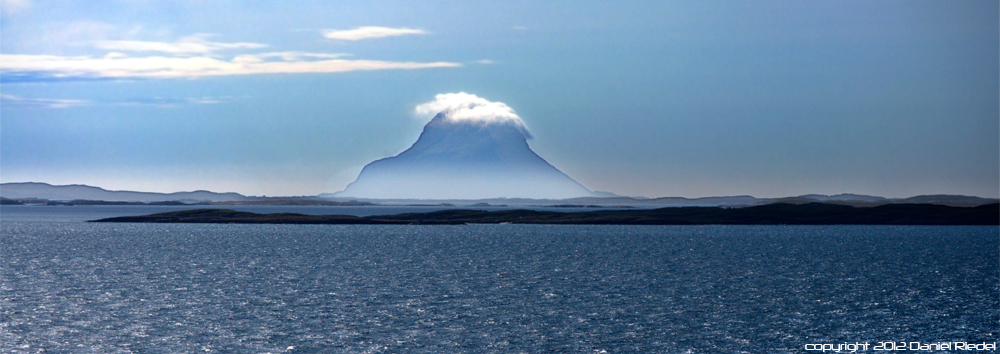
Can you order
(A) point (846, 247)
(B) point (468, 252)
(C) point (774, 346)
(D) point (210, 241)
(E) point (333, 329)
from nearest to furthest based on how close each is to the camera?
(C) point (774, 346) < (E) point (333, 329) < (B) point (468, 252) < (A) point (846, 247) < (D) point (210, 241)

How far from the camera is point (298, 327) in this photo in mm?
47344

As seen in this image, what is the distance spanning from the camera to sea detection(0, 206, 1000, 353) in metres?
43.5

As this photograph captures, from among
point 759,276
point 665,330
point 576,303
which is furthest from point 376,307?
point 759,276

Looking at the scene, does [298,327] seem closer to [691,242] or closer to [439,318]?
[439,318]

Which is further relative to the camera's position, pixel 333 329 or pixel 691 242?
pixel 691 242

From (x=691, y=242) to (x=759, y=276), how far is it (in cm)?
5768

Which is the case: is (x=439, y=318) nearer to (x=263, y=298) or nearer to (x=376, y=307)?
Result: (x=376, y=307)

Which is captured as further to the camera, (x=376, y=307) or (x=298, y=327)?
(x=376, y=307)

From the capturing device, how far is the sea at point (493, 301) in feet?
143

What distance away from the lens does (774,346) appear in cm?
4266

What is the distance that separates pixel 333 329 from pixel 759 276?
4444 cm

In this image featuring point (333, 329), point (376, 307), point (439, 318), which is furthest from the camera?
point (376, 307)

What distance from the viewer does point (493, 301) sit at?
A: 192ft

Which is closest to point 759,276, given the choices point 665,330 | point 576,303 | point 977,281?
point 977,281
